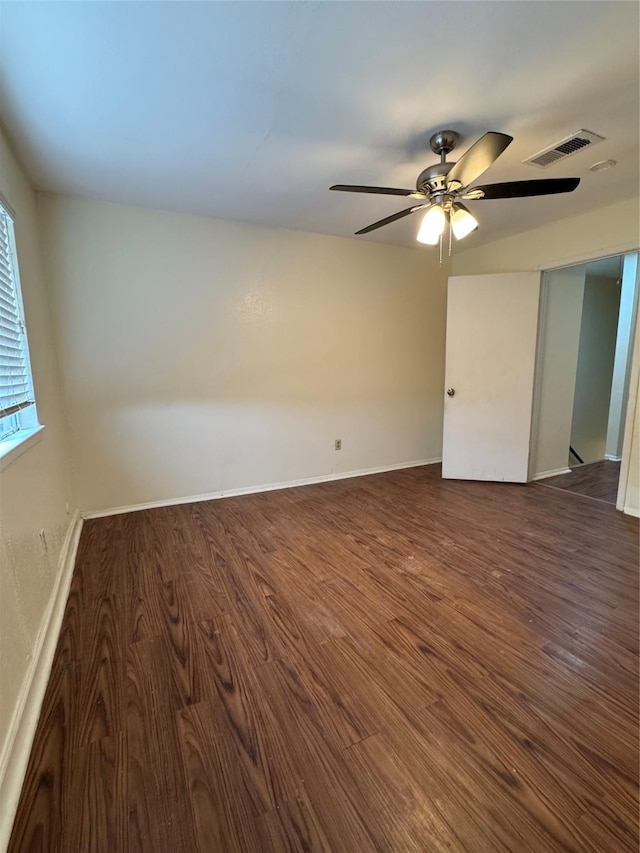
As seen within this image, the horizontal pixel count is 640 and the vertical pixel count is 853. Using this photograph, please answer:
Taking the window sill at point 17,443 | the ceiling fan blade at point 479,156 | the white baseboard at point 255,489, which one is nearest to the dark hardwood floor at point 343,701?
the white baseboard at point 255,489

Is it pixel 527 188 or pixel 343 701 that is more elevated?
pixel 527 188

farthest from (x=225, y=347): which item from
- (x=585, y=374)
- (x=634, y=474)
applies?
(x=585, y=374)

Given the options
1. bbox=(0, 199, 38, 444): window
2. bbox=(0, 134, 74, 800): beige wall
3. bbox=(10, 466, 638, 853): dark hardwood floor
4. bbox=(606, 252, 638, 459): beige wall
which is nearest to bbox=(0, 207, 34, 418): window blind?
bbox=(0, 199, 38, 444): window

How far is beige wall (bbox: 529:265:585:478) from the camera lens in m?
3.76

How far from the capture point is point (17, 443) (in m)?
1.62

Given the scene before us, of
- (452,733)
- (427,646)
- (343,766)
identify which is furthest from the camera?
(427,646)

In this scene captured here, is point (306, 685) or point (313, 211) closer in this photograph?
point (306, 685)

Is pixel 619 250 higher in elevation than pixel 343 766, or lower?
higher

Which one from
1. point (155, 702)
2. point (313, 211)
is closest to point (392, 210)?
point (313, 211)

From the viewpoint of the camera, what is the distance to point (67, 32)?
1.39m

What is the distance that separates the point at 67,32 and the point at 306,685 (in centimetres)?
264

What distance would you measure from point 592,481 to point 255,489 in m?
3.51

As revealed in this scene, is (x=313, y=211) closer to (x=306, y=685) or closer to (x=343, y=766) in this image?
(x=306, y=685)

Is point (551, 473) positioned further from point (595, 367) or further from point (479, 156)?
point (479, 156)
